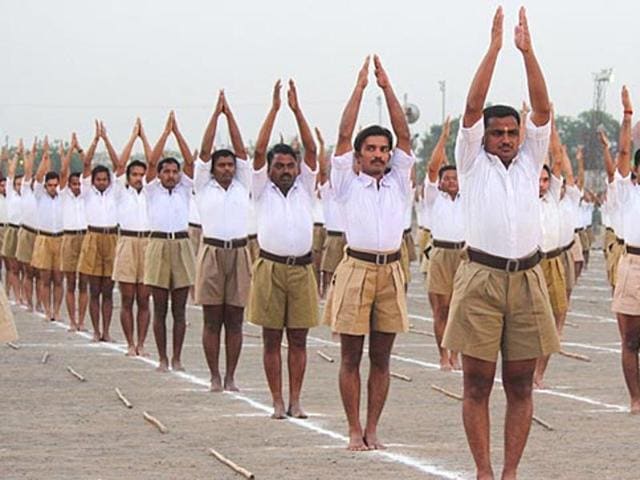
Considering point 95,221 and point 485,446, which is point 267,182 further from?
point 95,221

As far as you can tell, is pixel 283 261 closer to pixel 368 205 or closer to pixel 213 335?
pixel 368 205

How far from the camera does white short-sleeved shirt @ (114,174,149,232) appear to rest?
21.5 meters

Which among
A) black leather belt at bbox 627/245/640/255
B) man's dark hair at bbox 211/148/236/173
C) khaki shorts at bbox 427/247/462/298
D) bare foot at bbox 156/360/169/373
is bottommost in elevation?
bare foot at bbox 156/360/169/373

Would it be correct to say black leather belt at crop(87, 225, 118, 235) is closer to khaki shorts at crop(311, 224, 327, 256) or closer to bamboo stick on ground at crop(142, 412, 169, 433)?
bamboo stick on ground at crop(142, 412, 169, 433)

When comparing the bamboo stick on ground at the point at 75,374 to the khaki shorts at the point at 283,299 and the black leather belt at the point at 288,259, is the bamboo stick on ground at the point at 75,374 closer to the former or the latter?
the khaki shorts at the point at 283,299

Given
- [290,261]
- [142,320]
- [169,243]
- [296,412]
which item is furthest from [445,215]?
[296,412]

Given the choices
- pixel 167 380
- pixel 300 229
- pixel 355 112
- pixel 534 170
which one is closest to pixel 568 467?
pixel 534 170

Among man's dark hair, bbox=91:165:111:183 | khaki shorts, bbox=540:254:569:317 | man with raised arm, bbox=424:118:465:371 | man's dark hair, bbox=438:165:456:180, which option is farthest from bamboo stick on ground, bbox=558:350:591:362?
man's dark hair, bbox=91:165:111:183

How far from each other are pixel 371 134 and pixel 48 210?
15.5m

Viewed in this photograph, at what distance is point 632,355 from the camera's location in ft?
50.2

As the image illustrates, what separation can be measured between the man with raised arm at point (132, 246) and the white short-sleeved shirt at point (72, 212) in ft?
12.7

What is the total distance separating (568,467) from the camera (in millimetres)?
11836

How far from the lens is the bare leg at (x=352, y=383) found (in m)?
13.0

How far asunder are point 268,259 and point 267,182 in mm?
656
